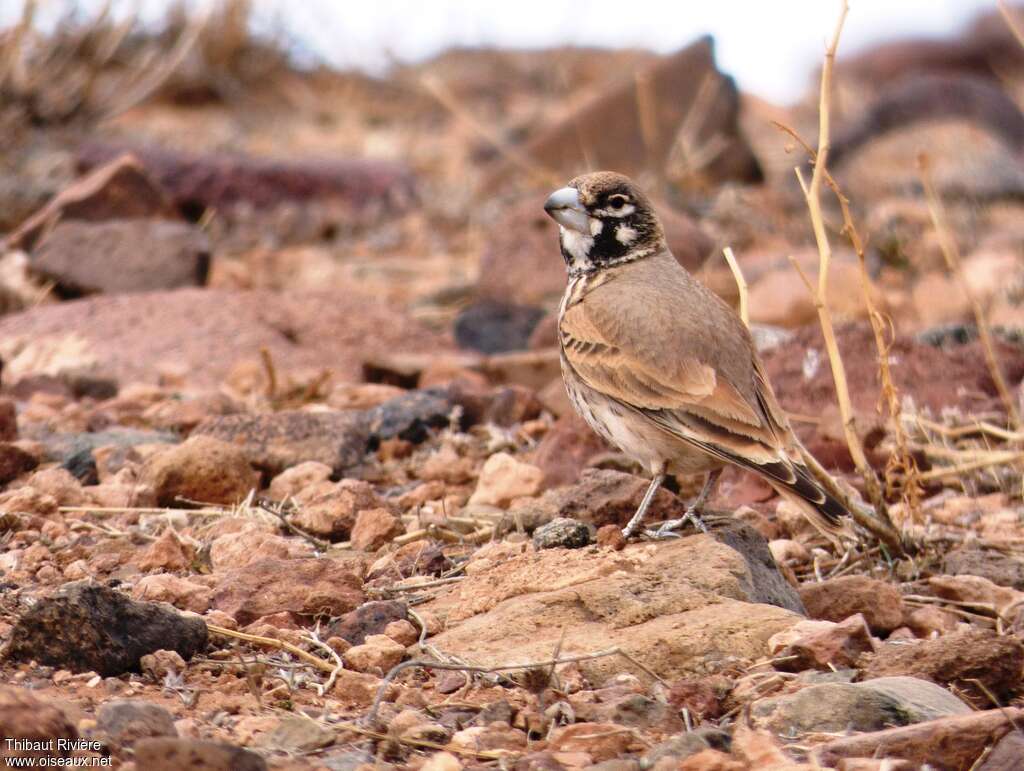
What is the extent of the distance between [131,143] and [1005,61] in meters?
17.4

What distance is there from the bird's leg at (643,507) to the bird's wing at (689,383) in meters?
0.17

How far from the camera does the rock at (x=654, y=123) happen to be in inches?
460

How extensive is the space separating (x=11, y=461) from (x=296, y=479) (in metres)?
1.02

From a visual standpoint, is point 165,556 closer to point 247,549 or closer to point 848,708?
point 247,549

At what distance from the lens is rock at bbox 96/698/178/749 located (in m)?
3.11

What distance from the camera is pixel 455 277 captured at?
34.7 feet

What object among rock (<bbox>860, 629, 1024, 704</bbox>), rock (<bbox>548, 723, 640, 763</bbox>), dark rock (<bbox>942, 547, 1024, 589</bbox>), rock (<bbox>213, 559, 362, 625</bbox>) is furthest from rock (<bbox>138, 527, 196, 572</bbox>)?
Answer: dark rock (<bbox>942, 547, 1024, 589</bbox>)

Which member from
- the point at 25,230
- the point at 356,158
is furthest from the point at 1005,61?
the point at 25,230

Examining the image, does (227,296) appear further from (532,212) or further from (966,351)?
(966,351)

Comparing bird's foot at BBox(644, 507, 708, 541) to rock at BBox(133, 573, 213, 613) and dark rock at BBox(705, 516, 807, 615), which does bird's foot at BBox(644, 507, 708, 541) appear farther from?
rock at BBox(133, 573, 213, 613)

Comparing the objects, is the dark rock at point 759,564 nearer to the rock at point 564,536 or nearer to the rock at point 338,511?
the rock at point 564,536

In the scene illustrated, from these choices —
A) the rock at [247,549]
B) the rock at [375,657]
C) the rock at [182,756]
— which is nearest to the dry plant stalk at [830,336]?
the rock at [375,657]

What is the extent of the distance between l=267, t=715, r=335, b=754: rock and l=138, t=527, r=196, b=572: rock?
1.38m

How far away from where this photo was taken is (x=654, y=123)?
37.4 ft
